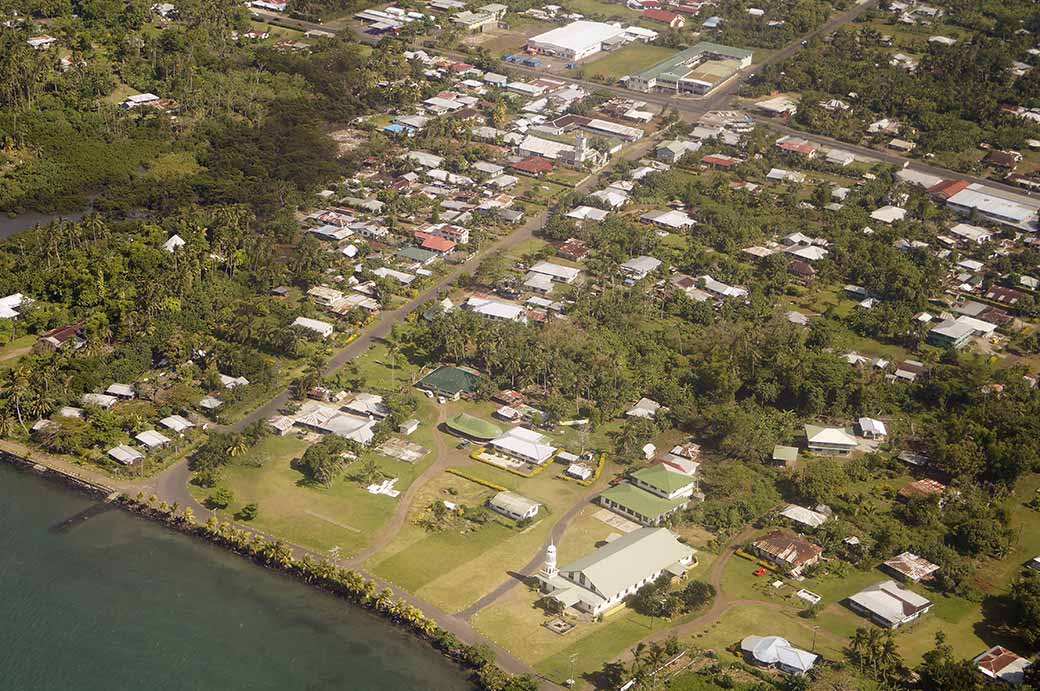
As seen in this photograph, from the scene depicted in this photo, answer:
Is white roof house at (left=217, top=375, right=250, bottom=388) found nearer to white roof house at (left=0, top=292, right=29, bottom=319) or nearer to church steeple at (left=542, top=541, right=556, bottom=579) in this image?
white roof house at (left=0, top=292, right=29, bottom=319)

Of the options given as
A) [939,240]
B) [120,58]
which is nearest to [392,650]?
[939,240]

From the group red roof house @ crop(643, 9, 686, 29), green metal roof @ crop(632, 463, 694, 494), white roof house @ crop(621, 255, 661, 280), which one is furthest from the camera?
red roof house @ crop(643, 9, 686, 29)

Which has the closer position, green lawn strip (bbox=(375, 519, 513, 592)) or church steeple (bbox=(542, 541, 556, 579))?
church steeple (bbox=(542, 541, 556, 579))

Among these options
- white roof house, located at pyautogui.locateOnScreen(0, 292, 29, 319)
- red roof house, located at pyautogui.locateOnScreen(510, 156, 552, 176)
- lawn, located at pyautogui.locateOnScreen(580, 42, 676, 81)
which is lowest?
red roof house, located at pyautogui.locateOnScreen(510, 156, 552, 176)

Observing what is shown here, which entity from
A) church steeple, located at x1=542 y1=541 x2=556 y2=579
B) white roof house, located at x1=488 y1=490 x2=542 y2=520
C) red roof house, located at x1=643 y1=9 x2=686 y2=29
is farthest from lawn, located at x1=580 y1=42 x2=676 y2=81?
church steeple, located at x1=542 y1=541 x2=556 y2=579

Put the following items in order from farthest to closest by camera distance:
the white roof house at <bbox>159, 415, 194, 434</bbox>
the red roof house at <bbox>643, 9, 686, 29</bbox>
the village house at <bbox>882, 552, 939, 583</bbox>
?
the red roof house at <bbox>643, 9, 686, 29</bbox> < the white roof house at <bbox>159, 415, 194, 434</bbox> < the village house at <bbox>882, 552, 939, 583</bbox>

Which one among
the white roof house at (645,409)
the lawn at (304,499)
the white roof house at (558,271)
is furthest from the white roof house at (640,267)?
the lawn at (304,499)
